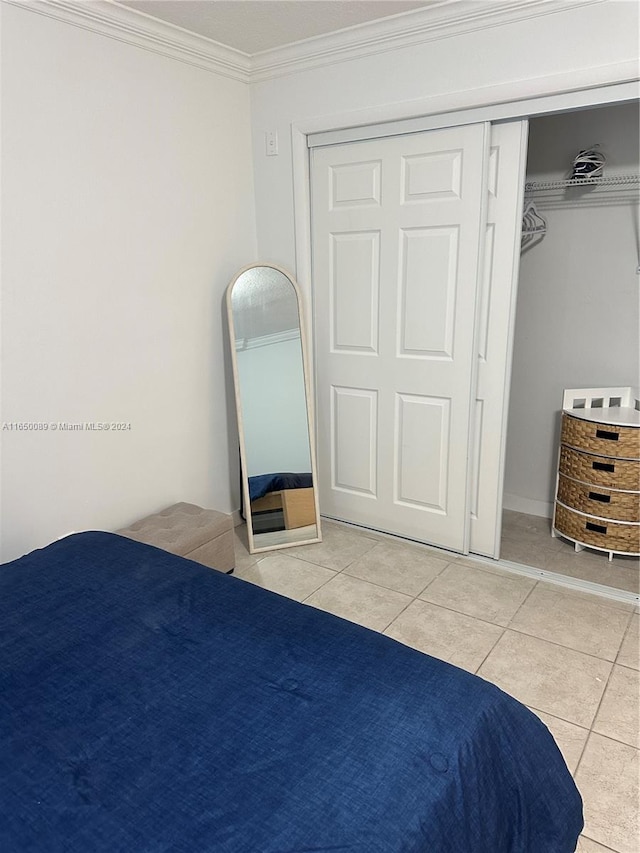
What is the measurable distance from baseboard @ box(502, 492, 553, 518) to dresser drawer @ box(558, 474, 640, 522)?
432 millimetres

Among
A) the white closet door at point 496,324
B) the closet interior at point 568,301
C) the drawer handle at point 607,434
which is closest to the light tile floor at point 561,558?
the closet interior at point 568,301

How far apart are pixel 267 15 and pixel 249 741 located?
265 centimetres

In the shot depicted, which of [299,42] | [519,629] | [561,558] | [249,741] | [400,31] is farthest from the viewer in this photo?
[561,558]

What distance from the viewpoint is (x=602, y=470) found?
9.64 feet

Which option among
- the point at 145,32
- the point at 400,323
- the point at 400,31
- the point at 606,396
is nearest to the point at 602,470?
the point at 606,396

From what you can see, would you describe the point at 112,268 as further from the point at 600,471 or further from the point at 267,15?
the point at 600,471

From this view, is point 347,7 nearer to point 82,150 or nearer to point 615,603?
point 82,150

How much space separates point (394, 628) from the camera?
2.48 meters

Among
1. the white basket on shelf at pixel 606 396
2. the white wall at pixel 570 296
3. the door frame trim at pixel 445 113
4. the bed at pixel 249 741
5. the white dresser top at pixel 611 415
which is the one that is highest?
the door frame trim at pixel 445 113

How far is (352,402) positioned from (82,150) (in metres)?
1.72

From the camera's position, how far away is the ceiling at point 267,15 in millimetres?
2389

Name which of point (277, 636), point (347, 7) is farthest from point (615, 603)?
point (347, 7)

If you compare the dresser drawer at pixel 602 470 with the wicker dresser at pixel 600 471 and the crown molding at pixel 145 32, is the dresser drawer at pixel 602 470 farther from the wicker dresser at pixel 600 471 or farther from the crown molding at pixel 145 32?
the crown molding at pixel 145 32

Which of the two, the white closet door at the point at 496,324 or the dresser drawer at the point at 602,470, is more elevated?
the white closet door at the point at 496,324
